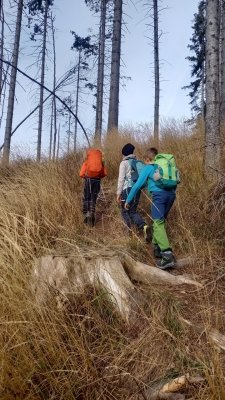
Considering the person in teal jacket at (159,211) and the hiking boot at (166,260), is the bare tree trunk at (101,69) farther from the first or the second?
the hiking boot at (166,260)

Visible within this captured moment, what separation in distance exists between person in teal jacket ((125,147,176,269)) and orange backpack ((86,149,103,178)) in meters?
1.07

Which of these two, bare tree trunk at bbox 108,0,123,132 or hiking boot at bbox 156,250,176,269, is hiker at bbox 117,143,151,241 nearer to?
hiking boot at bbox 156,250,176,269

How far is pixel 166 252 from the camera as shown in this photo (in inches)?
172

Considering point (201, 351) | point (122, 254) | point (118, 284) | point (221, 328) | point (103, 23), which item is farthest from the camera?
point (103, 23)

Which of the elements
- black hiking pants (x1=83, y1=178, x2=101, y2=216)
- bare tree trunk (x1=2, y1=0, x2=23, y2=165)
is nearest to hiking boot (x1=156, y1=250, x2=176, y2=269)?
black hiking pants (x1=83, y1=178, x2=101, y2=216)

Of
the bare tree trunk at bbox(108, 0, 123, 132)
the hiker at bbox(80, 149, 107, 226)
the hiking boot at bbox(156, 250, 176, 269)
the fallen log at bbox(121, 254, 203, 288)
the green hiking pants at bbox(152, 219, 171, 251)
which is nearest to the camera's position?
the fallen log at bbox(121, 254, 203, 288)

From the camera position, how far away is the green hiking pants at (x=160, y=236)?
4.44m

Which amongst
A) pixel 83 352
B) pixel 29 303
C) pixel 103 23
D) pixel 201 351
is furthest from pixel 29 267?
pixel 103 23

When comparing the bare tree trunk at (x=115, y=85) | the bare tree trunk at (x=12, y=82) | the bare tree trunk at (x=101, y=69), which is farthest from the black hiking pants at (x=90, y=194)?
the bare tree trunk at (x=101, y=69)

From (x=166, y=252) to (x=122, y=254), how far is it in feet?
2.07

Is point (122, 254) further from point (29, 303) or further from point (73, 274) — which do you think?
point (29, 303)

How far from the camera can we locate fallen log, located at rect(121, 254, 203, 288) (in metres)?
3.93

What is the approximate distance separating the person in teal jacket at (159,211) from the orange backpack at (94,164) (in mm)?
1074

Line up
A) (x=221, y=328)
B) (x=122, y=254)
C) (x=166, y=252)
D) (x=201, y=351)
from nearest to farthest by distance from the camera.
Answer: (x=201, y=351)
(x=221, y=328)
(x=122, y=254)
(x=166, y=252)
